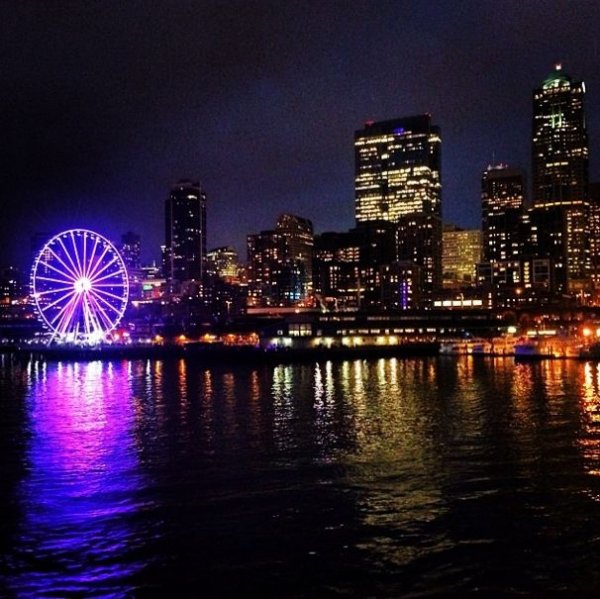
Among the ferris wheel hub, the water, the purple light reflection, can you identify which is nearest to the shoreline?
the ferris wheel hub

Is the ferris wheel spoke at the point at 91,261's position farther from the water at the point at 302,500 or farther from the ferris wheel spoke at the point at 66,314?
the water at the point at 302,500

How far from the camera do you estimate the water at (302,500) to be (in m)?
14.5

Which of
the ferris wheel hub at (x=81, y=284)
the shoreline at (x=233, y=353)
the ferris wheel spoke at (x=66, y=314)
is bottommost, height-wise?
the shoreline at (x=233, y=353)

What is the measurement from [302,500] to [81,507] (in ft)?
20.4

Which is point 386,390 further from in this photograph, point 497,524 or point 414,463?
point 497,524

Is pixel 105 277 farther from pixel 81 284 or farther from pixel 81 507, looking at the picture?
pixel 81 507

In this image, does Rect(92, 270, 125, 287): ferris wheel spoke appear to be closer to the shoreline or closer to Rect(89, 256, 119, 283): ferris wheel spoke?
Rect(89, 256, 119, 283): ferris wheel spoke

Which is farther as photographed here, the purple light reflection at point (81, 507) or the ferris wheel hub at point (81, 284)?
the ferris wheel hub at point (81, 284)

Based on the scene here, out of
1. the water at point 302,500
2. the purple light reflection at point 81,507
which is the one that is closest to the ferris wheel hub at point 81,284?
the water at point 302,500

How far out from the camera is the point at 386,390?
51.3 metres

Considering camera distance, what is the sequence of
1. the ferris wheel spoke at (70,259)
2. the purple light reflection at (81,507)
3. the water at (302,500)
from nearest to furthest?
the water at (302,500) → the purple light reflection at (81,507) → the ferris wheel spoke at (70,259)

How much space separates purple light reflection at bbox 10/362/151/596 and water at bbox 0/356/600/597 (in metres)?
0.06

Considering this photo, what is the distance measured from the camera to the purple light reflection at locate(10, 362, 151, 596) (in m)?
14.7

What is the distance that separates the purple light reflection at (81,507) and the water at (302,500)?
6 centimetres
